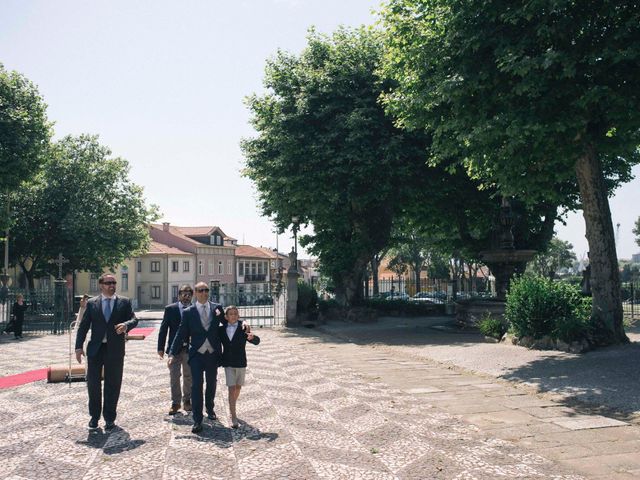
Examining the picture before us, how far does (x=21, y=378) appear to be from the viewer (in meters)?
10.8

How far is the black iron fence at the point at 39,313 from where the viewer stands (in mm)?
22406

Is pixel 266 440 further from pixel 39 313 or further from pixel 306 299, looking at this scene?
pixel 39 313

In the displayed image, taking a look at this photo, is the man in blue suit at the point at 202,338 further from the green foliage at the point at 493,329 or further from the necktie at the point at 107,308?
the green foliage at the point at 493,329

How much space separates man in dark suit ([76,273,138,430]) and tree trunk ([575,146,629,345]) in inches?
439

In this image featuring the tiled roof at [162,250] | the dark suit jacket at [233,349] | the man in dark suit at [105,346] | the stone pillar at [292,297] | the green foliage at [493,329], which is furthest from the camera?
the tiled roof at [162,250]

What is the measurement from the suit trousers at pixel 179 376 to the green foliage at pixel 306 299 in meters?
18.8

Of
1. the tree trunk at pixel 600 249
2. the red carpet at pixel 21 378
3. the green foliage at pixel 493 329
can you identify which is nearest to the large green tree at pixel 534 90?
the tree trunk at pixel 600 249

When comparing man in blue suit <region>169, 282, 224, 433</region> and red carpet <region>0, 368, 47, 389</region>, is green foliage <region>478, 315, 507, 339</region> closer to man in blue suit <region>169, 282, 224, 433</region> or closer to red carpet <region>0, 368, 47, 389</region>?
man in blue suit <region>169, 282, 224, 433</region>

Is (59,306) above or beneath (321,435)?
above

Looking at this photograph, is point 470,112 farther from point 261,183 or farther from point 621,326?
point 261,183

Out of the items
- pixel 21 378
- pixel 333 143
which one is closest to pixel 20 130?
pixel 333 143

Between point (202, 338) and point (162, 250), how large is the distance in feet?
204

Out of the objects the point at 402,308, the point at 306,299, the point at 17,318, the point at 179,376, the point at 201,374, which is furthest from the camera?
the point at 402,308

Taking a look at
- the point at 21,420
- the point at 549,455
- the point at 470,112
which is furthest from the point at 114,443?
the point at 470,112
